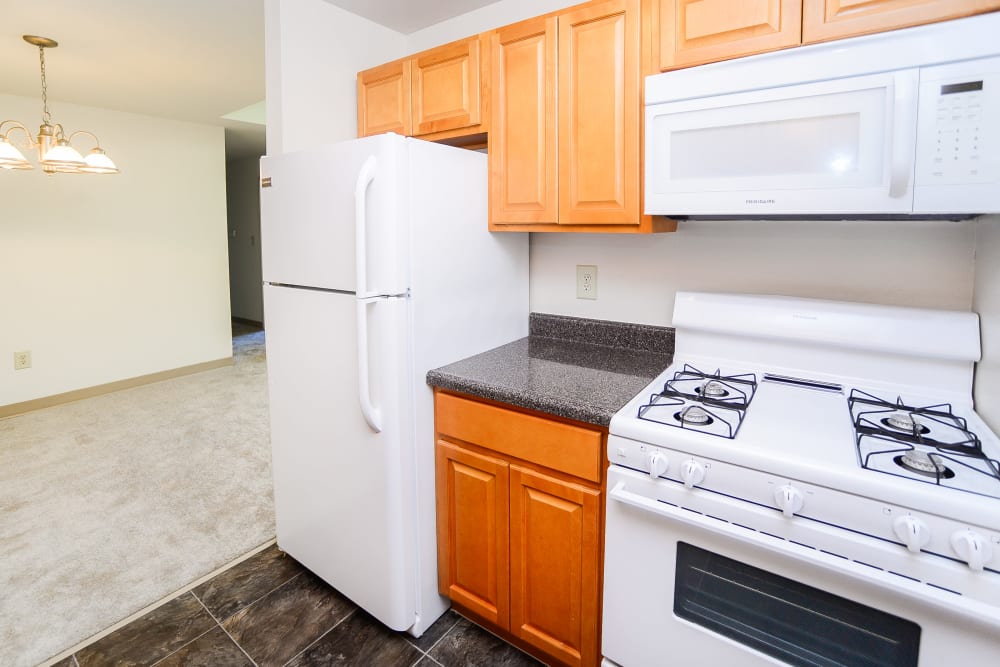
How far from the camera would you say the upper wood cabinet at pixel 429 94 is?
1868 mm

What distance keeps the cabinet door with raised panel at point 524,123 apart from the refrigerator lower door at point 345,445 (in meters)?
0.54

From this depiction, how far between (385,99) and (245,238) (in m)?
5.90

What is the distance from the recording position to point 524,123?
1.76m

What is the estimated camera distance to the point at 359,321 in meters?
1.59

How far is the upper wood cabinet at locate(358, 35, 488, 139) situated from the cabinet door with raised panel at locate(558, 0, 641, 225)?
0.34 m

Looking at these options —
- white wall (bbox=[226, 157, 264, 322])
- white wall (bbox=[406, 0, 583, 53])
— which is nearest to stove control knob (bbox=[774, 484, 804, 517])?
white wall (bbox=[406, 0, 583, 53])

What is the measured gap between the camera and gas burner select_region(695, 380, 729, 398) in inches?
57.4

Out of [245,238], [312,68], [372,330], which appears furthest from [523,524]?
[245,238]

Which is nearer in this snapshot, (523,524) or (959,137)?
(959,137)

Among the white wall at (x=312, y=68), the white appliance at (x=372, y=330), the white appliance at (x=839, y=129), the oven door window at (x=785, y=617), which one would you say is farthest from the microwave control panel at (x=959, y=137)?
the white wall at (x=312, y=68)

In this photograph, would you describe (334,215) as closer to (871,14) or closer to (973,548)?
(871,14)

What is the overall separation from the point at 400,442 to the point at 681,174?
1122 millimetres

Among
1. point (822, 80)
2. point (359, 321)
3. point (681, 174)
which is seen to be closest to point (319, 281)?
point (359, 321)

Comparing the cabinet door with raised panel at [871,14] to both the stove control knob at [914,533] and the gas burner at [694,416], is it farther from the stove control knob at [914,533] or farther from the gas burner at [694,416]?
the stove control knob at [914,533]
